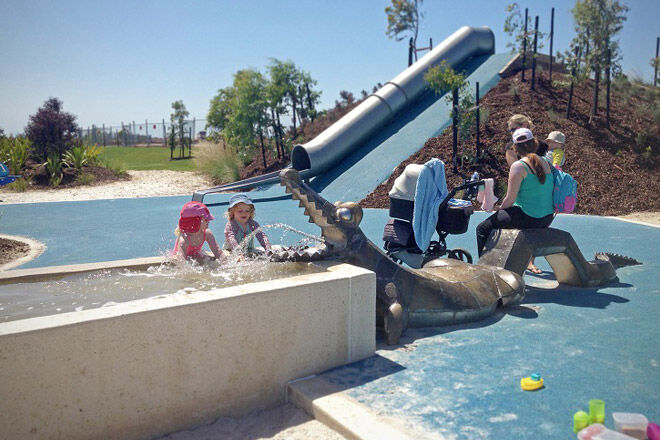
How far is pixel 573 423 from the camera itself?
285 cm

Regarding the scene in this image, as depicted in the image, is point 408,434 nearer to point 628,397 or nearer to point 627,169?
point 628,397

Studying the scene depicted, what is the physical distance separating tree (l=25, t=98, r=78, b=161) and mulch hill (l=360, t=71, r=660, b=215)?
564 inches

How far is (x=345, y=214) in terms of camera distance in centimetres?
421

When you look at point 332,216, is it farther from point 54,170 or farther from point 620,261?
point 54,170

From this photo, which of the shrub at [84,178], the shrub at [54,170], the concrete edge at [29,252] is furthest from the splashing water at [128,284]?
the shrub at [54,170]

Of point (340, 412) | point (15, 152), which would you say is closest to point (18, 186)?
point (15, 152)

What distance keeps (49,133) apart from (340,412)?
2198cm

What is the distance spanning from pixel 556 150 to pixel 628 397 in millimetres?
5030

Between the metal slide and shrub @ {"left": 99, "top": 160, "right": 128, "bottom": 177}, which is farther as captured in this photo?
shrub @ {"left": 99, "top": 160, "right": 128, "bottom": 177}

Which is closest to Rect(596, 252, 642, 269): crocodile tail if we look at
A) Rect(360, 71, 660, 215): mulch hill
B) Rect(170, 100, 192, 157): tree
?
Rect(360, 71, 660, 215): mulch hill

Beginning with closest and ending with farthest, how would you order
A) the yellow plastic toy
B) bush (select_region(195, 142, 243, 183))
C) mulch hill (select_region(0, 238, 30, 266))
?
the yellow plastic toy
mulch hill (select_region(0, 238, 30, 266))
bush (select_region(195, 142, 243, 183))

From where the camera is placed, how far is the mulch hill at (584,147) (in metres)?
12.3

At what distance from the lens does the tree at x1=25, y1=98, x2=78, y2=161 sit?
2072 centimetres

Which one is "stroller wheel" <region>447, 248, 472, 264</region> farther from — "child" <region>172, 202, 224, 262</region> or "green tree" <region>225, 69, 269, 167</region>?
"green tree" <region>225, 69, 269, 167</region>
